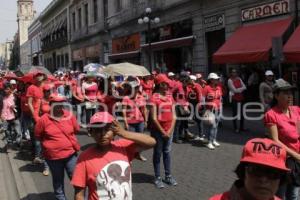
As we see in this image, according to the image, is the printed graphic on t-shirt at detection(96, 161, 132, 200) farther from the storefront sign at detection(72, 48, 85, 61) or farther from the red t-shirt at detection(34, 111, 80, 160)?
the storefront sign at detection(72, 48, 85, 61)

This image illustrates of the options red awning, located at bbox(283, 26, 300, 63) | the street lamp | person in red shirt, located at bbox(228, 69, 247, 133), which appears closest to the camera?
person in red shirt, located at bbox(228, 69, 247, 133)

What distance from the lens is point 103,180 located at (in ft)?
13.0

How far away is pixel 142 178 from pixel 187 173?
0.81 metres

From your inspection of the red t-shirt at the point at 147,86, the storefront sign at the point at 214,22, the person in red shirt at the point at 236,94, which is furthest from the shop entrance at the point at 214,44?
the person in red shirt at the point at 236,94

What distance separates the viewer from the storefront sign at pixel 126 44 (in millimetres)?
32656

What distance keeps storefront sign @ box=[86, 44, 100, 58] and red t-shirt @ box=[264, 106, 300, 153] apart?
38558mm

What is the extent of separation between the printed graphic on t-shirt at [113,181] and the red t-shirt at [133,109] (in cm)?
568

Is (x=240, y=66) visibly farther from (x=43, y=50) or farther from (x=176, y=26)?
(x=43, y=50)

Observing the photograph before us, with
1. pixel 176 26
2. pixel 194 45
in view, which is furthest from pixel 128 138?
pixel 176 26

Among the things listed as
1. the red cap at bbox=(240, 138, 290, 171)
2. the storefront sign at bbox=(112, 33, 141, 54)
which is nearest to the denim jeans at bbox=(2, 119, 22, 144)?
the red cap at bbox=(240, 138, 290, 171)

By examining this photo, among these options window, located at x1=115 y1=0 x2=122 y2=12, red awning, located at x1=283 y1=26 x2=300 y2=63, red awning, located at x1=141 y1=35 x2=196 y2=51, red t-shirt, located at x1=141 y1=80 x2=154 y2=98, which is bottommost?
red t-shirt, located at x1=141 y1=80 x2=154 y2=98

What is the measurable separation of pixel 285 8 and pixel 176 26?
9242mm

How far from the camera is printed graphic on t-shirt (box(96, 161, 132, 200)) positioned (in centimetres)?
396

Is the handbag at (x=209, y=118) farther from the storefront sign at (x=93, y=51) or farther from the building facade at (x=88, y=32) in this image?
the storefront sign at (x=93, y=51)
